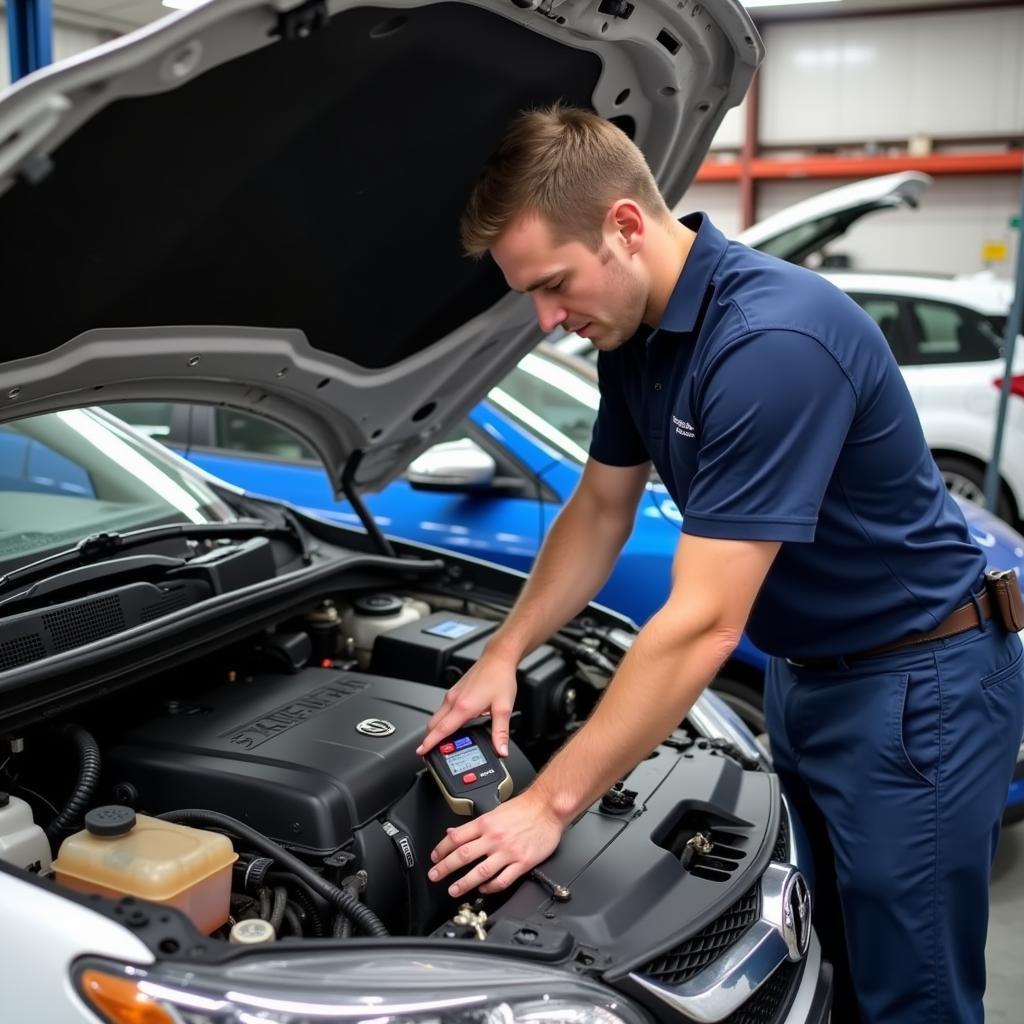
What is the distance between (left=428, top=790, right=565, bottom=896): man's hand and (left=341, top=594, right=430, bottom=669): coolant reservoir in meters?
0.82

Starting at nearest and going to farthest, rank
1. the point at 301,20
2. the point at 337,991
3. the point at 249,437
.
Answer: the point at 337,991 < the point at 301,20 < the point at 249,437

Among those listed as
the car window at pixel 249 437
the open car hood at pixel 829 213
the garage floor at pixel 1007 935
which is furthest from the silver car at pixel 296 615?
the open car hood at pixel 829 213

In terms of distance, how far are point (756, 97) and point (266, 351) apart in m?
12.7

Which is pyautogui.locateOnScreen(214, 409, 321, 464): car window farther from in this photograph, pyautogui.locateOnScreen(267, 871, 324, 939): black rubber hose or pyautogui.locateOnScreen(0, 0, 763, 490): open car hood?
pyautogui.locateOnScreen(267, 871, 324, 939): black rubber hose

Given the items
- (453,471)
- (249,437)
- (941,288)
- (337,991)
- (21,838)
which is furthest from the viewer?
(941,288)

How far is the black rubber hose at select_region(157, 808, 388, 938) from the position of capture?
4.96ft

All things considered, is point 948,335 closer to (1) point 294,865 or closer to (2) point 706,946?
(2) point 706,946

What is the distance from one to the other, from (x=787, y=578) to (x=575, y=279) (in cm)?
60

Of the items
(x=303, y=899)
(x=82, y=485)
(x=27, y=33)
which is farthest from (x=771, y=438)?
(x=82, y=485)

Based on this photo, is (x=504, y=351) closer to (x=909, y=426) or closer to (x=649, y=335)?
(x=649, y=335)

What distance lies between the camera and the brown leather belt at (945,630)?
1840 millimetres

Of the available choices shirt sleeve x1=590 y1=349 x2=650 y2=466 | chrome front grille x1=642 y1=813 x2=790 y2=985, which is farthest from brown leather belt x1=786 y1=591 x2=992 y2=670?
shirt sleeve x1=590 y1=349 x2=650 y2=466

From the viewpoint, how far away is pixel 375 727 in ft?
6.24

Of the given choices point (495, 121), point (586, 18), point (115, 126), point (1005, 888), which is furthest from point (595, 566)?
point (1005, 888)
